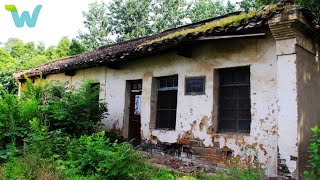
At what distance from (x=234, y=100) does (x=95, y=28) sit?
28682 millimetres

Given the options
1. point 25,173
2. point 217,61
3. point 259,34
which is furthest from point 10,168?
point 259,34

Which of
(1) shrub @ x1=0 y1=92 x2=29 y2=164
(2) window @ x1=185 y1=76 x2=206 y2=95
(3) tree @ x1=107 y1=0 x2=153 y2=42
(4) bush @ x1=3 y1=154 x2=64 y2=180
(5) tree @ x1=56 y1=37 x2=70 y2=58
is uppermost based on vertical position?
(3) tree @ x1=107 y1=0 x2=153 y2=42

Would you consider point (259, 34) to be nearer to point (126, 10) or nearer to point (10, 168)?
point (10, 168)

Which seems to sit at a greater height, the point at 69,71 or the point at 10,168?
the point at 69,71

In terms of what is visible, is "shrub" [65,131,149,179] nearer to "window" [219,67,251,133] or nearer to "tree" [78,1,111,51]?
"window" [219,67,251,133]

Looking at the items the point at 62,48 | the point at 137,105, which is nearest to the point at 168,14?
the point at 62,48

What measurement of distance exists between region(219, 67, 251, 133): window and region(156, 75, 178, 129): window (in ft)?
5.00

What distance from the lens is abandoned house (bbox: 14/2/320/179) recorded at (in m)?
5.71

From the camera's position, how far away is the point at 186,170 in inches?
269

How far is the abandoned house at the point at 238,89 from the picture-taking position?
5715mm

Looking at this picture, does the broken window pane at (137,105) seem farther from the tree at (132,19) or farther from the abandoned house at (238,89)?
the tree at (132,19)

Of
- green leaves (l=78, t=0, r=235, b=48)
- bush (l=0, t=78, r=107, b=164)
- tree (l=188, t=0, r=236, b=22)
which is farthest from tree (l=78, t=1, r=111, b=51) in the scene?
bush (l=0, t=78, r=107, b=164)

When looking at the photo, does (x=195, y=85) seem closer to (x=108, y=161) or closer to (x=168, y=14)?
(x=108, y=161)

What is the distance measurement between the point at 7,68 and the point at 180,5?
19.0 m
